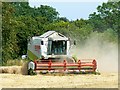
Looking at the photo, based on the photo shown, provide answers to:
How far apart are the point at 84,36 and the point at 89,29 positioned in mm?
6172

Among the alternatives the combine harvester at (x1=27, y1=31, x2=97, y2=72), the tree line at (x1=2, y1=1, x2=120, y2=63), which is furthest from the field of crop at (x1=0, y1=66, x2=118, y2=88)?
the tree line at (x1=2, y1=1, x2=120, y2=63)

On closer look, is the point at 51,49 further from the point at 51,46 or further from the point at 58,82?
the point at 58,82

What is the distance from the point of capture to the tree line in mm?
36384

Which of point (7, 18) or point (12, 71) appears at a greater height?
point (7, 18)

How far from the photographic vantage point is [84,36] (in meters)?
62.6

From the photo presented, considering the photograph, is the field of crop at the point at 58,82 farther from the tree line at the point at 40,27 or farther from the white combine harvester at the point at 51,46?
the tree line at the point at 40,27

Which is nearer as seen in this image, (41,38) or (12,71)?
(12,71)

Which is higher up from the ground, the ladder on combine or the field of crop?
the ladder on combine

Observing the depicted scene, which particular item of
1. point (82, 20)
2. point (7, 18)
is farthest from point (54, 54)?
point (82, 20)

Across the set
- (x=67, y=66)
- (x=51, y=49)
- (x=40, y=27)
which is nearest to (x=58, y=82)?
(x=67, y=66)

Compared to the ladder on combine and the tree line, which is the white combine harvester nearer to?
the ladder on combine

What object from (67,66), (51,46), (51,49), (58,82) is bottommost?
(58,82)

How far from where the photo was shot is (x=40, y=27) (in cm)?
6103

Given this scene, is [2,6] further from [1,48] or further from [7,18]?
[1,48]
